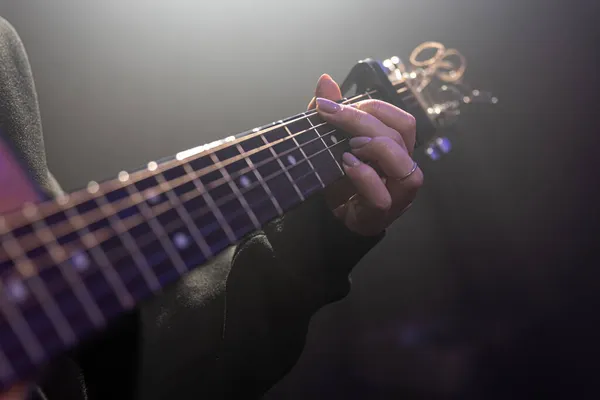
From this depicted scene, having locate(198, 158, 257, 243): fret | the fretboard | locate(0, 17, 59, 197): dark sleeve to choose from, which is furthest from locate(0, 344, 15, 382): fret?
locate(0, 17, 59, 197): dark sleeve

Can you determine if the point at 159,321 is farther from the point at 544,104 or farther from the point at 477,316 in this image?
the point at 544,104

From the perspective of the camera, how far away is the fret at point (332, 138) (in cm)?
61

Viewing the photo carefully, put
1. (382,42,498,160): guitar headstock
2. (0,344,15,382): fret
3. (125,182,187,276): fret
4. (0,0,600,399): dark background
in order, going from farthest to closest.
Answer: (0,0,600,399): dark background → (382,42,498,160): guitar headstock → (125,182,187,276): fret → (0,344,15,382): fret

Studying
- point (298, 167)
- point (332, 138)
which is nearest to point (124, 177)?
point (298, 167)

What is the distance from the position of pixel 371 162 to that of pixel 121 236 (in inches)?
16.8

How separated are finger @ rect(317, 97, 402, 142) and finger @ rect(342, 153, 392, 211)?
0.05 meters

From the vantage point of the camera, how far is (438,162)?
1.24 meters

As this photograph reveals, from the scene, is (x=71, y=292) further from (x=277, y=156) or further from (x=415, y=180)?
(x=415, y=180)

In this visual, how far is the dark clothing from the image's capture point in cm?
54

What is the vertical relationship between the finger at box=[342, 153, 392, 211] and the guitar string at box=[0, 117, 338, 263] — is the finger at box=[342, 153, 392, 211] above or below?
below

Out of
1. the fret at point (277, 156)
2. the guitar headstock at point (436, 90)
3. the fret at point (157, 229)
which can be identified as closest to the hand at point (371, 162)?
the fret at point (277, 156)

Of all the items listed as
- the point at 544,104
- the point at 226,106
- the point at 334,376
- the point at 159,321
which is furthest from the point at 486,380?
the point at 226,106

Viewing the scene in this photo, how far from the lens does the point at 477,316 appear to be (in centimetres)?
121

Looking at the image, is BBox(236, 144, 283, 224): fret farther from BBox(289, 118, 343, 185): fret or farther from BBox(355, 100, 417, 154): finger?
BBox(355, 100, 417, 154): finger
